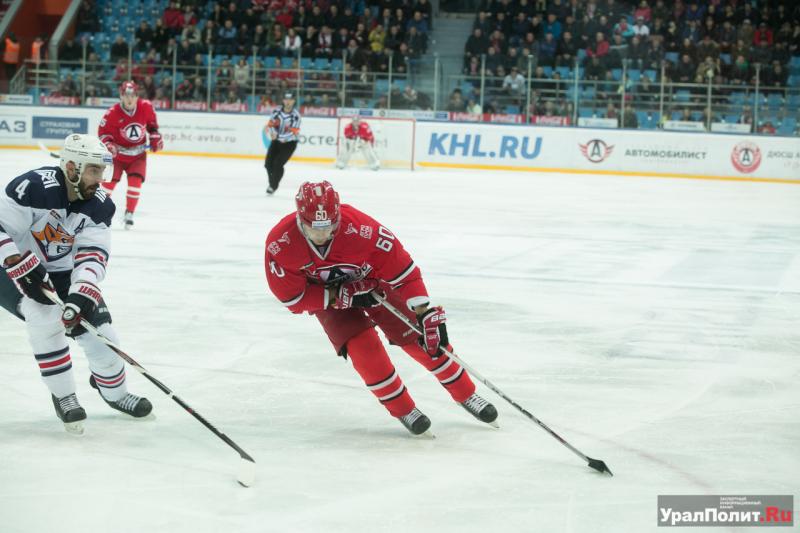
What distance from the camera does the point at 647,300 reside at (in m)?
6.95

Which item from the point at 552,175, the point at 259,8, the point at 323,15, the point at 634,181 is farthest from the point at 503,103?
the point at 259,8

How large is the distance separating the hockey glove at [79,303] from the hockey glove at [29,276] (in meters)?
0.11

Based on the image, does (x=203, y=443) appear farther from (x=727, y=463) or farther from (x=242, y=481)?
(x=727, y=463)

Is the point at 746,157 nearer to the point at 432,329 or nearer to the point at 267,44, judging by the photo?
the point at 267,44

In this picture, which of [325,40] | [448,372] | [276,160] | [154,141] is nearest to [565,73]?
[325,40]

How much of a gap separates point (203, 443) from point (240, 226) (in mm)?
6533

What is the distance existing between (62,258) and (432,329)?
144 centimetres

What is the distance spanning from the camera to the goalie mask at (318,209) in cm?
357

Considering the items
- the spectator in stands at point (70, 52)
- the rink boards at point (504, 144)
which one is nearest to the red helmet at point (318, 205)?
the rink boards at point (504, 144)

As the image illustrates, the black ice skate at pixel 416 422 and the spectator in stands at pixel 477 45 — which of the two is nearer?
the black ice skate at pixel 416 422

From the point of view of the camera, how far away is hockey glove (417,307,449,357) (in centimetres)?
375

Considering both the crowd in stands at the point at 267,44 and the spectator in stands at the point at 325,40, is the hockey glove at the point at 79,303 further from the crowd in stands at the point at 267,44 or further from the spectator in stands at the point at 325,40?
the spectator in stands at the point at 325,40

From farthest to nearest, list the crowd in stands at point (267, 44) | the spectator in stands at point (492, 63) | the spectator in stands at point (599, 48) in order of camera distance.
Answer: the crowd in stands at point (267, 44)
the spectator in stands at point (599, 48)
the spectator in stands at point (492, 63)

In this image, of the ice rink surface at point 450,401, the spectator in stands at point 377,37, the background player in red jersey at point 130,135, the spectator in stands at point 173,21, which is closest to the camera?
the ice rink surface at point 450,401
